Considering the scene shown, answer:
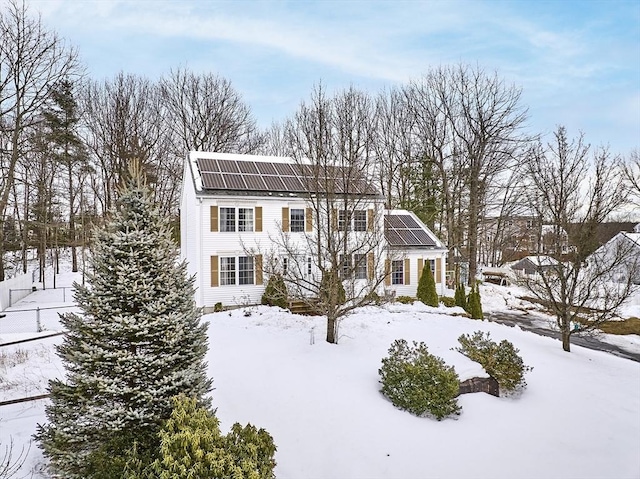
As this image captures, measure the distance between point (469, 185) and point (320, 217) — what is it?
18.5 m

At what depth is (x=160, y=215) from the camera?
557 centimetres

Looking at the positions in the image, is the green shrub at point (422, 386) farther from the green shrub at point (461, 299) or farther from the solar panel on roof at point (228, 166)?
the solar panel on roof at point (228, 166)

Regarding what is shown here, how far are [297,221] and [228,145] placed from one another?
1636cm

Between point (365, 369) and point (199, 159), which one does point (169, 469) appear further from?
point (199, 159)

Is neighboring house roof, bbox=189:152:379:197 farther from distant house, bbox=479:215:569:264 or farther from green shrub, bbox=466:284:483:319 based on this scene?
distant house, bbox=479:215:569:264

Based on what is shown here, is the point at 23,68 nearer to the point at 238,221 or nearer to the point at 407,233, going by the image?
the point at 238,221

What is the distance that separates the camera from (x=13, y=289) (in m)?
20.4

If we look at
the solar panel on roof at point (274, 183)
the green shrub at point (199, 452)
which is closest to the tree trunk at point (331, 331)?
the green shrub at point (199, 452)

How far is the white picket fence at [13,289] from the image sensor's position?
18.4m

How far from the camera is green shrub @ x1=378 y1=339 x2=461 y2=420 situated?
25.3ft

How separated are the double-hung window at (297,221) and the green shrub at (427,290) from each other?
6324 mm

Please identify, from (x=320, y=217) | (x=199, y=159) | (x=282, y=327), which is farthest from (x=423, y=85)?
(x=282, y=327)

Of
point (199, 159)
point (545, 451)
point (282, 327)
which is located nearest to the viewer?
point (545, 451)

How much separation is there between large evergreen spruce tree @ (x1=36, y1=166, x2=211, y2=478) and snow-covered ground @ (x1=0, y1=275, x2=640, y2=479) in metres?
1.13
